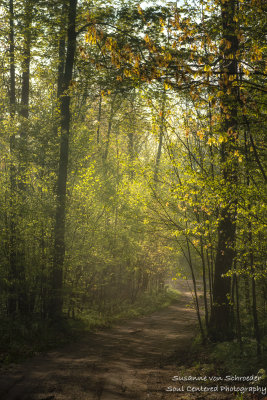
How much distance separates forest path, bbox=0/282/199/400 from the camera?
6.15 meters

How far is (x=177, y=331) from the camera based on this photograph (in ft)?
45.6

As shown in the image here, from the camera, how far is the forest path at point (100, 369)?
20.2 feet

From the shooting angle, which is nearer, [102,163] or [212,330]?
[212,330]

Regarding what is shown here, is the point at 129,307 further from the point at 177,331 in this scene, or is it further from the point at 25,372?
the point at 25,372

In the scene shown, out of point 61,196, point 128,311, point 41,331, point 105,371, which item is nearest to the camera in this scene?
point 105,371

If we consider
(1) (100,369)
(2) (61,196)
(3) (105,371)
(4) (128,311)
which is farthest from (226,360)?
(4) (128,311)

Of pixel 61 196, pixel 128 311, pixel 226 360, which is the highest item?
pixel 61 196

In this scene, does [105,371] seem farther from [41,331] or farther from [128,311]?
[128,311]

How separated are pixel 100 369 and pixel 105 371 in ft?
0.57

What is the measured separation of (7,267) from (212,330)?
22.1 ft

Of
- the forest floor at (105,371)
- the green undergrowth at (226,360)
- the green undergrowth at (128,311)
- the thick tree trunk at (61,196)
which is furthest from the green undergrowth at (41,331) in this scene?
the green undergrowth at (226,360)

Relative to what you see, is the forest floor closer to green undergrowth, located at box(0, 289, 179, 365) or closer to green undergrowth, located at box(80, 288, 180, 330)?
green undergrowth, located at box(0, 289, 179, 365)

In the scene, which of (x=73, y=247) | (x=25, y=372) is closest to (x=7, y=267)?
(x=73, y=247)

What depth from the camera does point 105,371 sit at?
24.9 feet
